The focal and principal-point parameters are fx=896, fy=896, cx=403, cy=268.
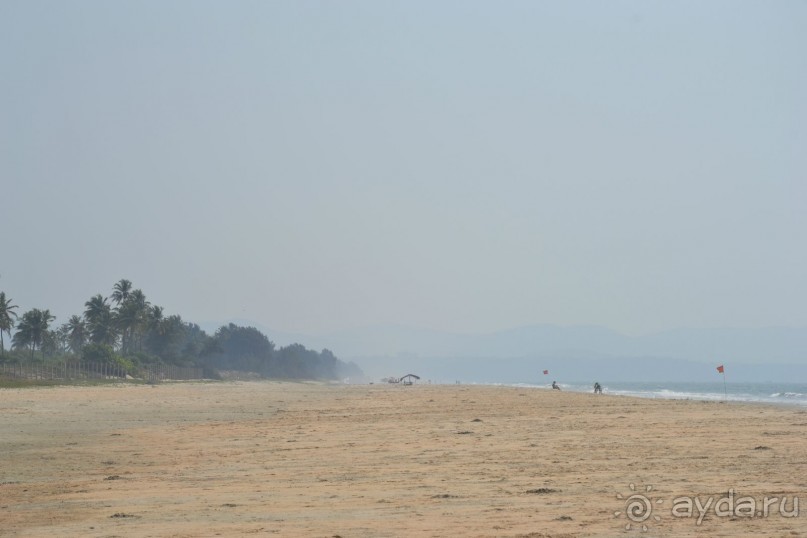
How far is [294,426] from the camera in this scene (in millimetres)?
26172

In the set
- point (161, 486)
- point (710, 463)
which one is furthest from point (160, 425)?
point (710, 463)

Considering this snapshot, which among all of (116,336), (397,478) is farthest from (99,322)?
(397,478)

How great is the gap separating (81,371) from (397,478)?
272 ft

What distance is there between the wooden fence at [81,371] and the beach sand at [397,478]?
55643 mm

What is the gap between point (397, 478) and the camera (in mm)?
13656

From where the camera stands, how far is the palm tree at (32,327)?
118m

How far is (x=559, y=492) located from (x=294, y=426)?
1533 cm

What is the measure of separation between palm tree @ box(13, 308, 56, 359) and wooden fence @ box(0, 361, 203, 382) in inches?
627

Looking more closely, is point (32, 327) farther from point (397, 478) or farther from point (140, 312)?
point (397, 478)

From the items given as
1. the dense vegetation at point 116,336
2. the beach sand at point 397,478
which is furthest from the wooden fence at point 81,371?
the beach sand at point 397,478

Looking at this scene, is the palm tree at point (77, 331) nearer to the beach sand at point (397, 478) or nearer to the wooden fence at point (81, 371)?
the wooden fence at point (81, 371)

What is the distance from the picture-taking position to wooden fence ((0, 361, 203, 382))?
76.2 metres

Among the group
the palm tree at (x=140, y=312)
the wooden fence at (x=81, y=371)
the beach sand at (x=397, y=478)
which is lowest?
the beach sand at (x=397, y=478)

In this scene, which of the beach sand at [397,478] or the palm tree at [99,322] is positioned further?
the palm tree at [99,322]
